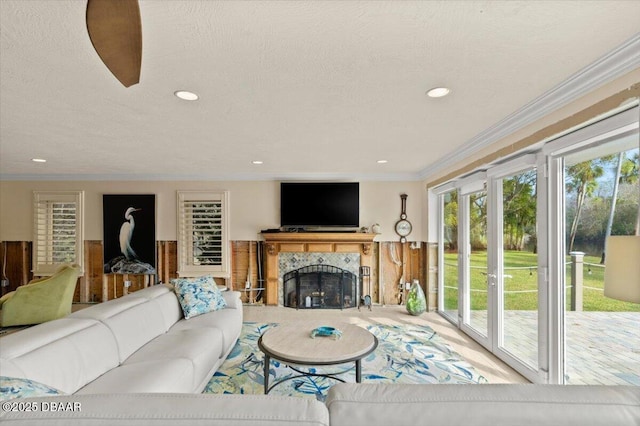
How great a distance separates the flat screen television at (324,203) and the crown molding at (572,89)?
240cm

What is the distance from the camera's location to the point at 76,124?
2682mm

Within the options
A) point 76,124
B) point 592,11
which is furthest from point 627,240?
point 76,124

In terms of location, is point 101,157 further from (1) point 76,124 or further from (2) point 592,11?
(2) point 592,11

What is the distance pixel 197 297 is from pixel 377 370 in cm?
203

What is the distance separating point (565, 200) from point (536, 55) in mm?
1375

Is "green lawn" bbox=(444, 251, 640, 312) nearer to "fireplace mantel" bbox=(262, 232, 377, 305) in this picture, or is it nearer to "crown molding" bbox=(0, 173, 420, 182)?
"fireplace mantel" bbox=(262, 232, 377, 305)

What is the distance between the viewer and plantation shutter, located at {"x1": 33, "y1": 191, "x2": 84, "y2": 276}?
17.7 feet

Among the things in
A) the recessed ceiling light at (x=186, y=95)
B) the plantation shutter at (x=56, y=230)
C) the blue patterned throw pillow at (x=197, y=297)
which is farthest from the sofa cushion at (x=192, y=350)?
→ the plantation shutter at (x=56, y=230)

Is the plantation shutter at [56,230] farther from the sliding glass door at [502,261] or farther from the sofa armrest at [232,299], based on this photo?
the sliding glass door at [502,261]

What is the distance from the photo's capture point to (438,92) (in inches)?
79.1

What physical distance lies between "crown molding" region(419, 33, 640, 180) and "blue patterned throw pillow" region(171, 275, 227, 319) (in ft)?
10.7

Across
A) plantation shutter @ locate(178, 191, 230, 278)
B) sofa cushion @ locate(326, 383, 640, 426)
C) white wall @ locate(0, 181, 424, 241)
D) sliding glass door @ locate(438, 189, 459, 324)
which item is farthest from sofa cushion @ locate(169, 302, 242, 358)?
sliding glass door @ locate(438, 189, 459, 324)

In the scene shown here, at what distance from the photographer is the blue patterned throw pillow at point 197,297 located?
3291 mm

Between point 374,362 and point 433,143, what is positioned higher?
point 433,143
